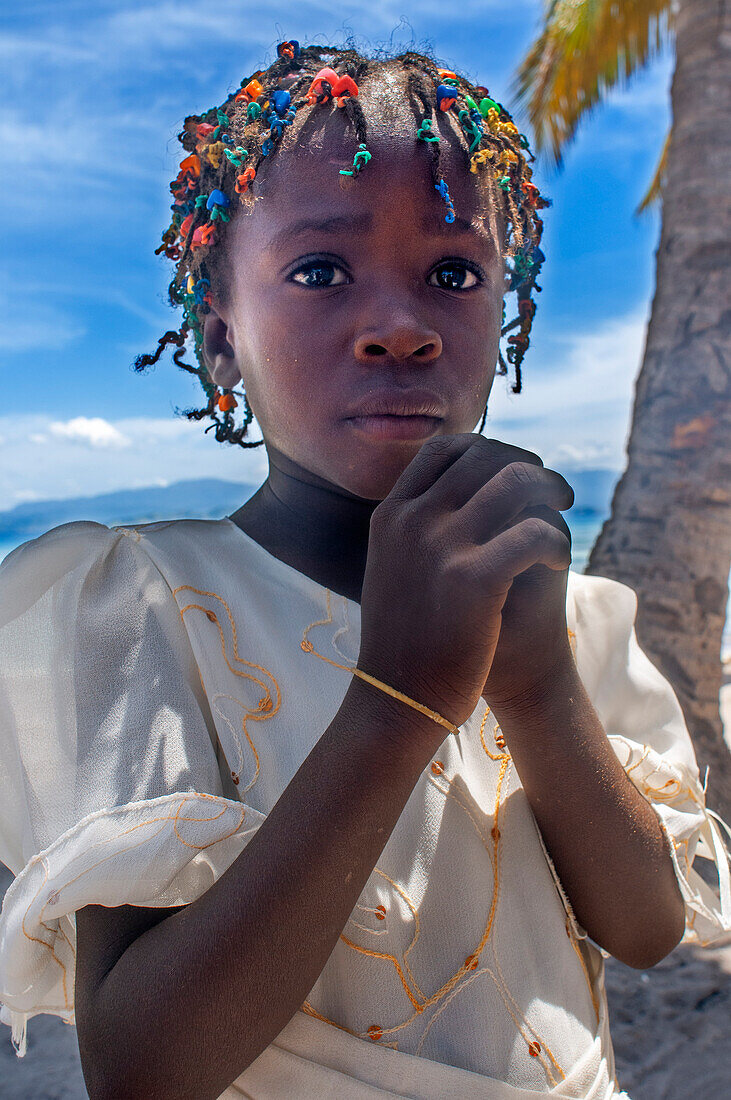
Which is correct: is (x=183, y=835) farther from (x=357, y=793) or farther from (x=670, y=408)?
(x=670, y=408)

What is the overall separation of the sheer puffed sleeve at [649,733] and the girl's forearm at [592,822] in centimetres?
7

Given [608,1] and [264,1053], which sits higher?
[608,1]

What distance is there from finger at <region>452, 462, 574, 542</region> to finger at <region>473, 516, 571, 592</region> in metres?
0.03

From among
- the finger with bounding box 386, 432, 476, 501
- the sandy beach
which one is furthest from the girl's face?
the sandy beach

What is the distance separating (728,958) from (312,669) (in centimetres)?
267

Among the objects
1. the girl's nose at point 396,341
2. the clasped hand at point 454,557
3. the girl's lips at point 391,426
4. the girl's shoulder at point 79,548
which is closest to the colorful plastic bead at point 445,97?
the girl's nose at point 396,341

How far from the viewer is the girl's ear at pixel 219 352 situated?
1.44 m

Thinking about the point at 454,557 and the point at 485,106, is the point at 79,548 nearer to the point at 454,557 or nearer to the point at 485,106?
the point at 454,557

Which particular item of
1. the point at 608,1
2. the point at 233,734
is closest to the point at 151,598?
the point at 233,734

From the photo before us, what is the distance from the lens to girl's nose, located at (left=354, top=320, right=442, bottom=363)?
111cm

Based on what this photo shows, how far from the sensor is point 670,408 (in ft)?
12.3

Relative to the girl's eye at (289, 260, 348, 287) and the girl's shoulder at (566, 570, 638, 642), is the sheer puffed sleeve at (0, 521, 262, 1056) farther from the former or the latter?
the girl's shoulder at (566, 570, 638, 642)

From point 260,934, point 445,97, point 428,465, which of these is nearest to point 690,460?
point 445,97

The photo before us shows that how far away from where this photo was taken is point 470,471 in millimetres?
894
